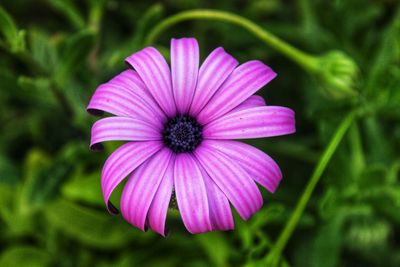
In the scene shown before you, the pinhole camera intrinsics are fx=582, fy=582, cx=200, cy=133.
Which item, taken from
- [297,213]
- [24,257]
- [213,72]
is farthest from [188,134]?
[24,257]

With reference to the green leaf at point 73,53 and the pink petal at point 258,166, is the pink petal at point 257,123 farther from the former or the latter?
the green leaf at point 73,53

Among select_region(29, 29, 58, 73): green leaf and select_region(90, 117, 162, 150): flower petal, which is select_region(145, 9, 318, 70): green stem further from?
select_region(90, 117, 162, 150): flower petal

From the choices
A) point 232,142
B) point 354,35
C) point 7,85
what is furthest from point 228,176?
point 354,35

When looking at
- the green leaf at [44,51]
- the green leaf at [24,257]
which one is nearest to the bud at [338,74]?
the green leaf at [44,51]

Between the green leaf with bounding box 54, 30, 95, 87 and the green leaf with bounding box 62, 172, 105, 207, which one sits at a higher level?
the green leaf with bounding box 54, 30, 95, 87

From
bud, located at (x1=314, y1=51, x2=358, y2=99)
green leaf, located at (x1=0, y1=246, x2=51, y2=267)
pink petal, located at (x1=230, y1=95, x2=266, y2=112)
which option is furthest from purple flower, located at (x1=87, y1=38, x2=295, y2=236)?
green leaf, located at (x1=0, y1=246, x2=51, y2=267)

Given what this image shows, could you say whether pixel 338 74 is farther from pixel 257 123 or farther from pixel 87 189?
pixel 87 189
